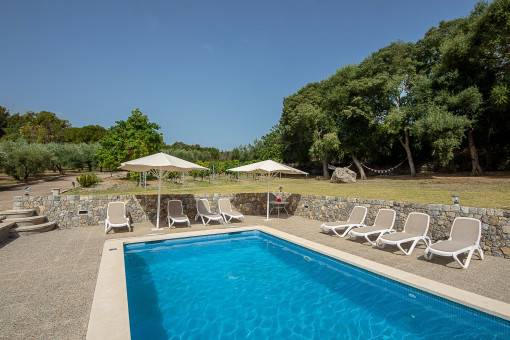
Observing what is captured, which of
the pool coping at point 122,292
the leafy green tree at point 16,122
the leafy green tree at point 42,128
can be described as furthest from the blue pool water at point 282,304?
the leafy green tree at point 16,122

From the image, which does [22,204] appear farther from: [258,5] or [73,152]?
[73,152]

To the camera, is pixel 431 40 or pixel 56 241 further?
pixel 431 40

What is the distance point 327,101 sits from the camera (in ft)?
85.1

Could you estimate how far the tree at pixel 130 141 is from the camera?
25344 millimetres

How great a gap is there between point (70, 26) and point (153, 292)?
1468 cm

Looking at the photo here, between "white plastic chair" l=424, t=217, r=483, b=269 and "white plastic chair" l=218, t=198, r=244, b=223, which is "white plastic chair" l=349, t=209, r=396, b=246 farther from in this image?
"white plastic chair" l=218, t=198, r=244, b=223

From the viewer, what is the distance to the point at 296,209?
37.1 ft

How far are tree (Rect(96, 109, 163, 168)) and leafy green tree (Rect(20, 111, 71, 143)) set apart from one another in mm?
37401

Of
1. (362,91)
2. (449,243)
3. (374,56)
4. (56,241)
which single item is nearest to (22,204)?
(56,241)

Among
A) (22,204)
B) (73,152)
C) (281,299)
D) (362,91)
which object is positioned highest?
(362,91)

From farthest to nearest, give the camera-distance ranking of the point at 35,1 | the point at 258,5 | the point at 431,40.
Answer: the point at 431,40, the point at 258,5, the point at 35,1

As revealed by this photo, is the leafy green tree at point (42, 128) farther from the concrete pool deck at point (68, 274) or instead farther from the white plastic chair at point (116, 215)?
the concrete pool deck at point (68, 274)

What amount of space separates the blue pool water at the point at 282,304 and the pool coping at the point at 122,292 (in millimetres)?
116

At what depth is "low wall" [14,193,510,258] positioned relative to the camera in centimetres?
581
